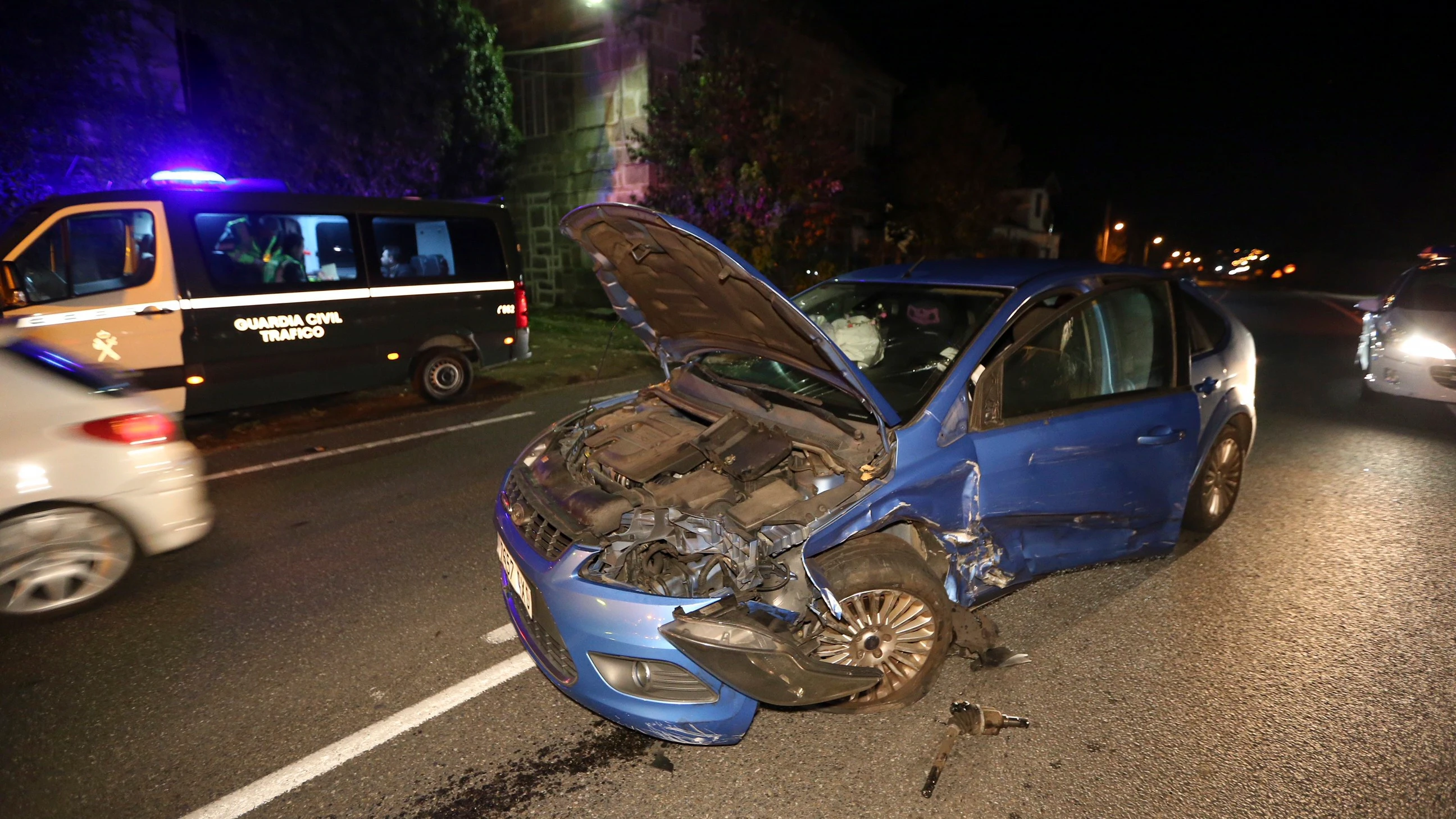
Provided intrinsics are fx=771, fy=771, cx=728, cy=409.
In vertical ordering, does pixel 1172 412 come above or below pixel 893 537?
above

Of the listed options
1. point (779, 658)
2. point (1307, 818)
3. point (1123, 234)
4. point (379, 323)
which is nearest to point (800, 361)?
point (779, 658)

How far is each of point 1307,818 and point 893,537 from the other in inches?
59.7

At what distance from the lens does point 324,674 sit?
3.19m

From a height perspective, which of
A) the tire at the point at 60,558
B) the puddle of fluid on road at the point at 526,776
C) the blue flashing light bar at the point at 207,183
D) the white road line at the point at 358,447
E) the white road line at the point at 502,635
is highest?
the blue flashing light bar at the point at 207,183

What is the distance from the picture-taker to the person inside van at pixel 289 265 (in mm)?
7148

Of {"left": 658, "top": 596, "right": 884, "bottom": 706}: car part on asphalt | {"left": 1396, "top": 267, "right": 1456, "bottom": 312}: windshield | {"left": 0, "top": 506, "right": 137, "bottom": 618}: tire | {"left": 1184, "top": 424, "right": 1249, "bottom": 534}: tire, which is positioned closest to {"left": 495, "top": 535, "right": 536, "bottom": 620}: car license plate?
{"left": 658, "top": 596, "right": 884, "bottom": 706}: car part on asphalt

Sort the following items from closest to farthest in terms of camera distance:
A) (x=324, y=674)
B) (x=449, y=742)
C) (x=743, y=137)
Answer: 1. (x=449, y=742)
2. (x=324, y=674)
3. (x=743, y=137)

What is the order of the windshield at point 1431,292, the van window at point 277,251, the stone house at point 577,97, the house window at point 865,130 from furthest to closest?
the house window at point 865,130
the stone house at point 577,97
the windshield at point 1431,292
the van window at point 277,251

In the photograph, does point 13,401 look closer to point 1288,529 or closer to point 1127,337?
point 1127,337

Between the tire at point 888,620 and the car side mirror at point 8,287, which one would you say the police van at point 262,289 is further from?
the tire at point 888,620

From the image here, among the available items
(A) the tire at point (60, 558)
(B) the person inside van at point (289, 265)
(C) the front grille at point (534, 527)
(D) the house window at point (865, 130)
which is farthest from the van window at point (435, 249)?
(D) the house window at point (865, 130)

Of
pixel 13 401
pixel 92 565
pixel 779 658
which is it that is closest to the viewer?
pixel 779 658

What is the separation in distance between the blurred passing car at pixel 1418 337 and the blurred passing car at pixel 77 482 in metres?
9.93

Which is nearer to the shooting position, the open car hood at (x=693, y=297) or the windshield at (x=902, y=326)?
the open car hood at (x=693, y=297)
